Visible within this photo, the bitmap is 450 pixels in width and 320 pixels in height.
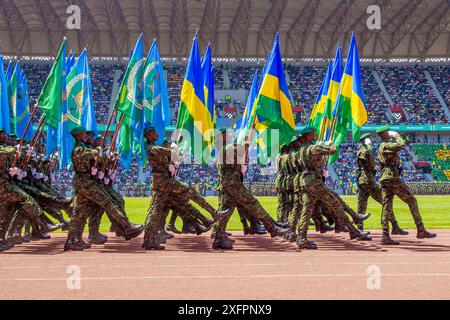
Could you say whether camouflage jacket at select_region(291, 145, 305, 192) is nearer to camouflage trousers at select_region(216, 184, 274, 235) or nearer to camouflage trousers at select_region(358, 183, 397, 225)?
camouflage trousers at select_region(216, 184, 274, 235)

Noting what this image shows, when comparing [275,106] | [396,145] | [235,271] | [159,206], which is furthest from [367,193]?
[235,271]

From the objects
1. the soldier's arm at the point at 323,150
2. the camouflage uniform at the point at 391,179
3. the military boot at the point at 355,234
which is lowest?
the military boot at the point at 355,234

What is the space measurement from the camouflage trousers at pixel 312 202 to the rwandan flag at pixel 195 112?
2316 millimetres

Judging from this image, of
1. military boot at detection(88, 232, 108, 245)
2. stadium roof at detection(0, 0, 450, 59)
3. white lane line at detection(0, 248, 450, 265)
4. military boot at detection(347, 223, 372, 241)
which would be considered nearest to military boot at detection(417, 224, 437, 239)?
military boot at detection(347, 223, 372, 241)

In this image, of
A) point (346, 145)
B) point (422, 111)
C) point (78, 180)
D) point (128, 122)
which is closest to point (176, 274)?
point (78, 180)

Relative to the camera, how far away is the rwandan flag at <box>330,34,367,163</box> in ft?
33.2

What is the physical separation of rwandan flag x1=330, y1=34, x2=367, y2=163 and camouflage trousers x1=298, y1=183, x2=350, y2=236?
2009mm

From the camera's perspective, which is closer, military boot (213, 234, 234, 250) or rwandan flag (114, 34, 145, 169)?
military boot (213, 234, 234, 250)

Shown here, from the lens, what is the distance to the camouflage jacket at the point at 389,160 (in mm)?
8853

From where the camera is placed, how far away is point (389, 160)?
902 cm

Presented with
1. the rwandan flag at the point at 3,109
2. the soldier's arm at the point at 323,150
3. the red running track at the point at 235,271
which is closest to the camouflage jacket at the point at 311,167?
the soldier's arm at the point at 323,150

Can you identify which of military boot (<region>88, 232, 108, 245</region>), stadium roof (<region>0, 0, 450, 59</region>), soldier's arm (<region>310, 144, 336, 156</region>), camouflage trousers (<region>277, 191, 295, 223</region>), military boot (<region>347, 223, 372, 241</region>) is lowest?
military boot (<region>88, 232, 108, 245</region>)

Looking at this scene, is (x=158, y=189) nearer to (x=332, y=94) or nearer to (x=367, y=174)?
(x=367, y=174)

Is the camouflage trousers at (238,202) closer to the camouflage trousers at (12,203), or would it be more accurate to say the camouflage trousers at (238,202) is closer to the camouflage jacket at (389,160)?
the camouflage jacket at (389,160)
